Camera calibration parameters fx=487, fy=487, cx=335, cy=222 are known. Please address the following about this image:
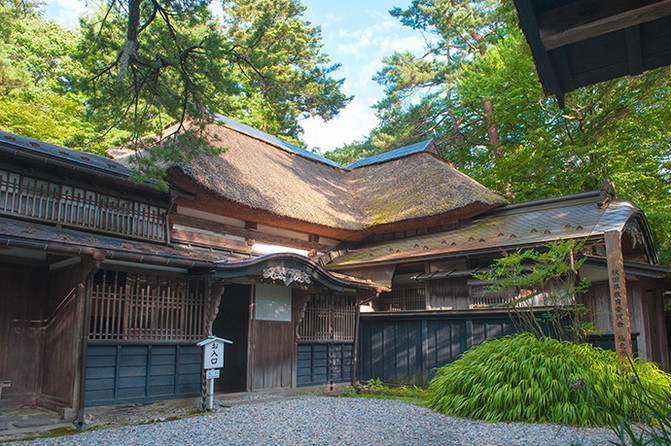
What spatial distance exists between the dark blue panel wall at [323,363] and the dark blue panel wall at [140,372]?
2.67 meters

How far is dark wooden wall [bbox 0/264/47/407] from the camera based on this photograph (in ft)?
24.8

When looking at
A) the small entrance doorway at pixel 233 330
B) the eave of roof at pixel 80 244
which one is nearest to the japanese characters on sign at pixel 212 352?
the eave of roof at pixel 80 244

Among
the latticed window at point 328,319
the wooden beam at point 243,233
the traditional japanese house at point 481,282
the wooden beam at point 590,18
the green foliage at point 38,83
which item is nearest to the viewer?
the wooden beam at point 590,18

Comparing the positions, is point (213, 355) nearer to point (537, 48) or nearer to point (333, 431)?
point (333, 431)

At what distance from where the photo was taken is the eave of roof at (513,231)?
33.0 feet

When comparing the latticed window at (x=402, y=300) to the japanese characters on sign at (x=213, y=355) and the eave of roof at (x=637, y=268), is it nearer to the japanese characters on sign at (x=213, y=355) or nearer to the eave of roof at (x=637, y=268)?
the eave of roof at (x=637, y=268)

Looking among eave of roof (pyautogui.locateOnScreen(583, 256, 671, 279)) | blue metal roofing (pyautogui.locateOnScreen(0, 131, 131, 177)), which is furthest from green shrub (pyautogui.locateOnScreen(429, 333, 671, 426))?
blue metal roofing (pyautogui.locateOnScreen(0, 131, 131, 177))

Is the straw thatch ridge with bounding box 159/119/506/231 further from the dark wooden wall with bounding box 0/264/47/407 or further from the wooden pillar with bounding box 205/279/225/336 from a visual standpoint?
the dark wooden wall with bounding box 0/264/47/407

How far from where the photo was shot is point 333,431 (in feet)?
20.7

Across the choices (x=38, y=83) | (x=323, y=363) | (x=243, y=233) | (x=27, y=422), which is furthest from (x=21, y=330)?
(x=38, y=83)

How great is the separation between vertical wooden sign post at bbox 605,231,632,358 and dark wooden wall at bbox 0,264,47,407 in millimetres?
8840

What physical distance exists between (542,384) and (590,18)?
5098mm

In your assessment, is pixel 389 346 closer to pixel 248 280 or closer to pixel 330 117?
pixel 248 280

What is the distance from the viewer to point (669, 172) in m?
15.0
